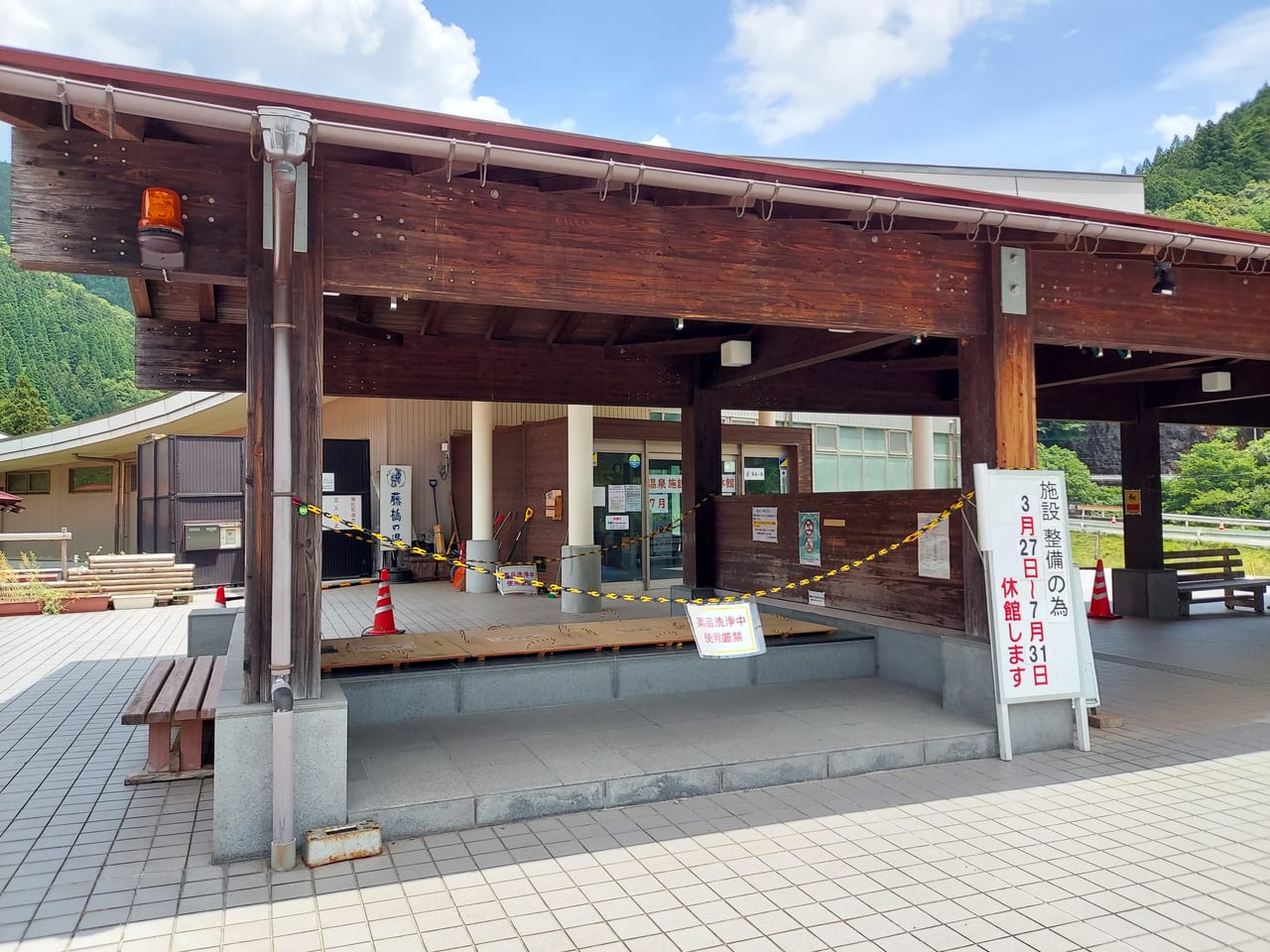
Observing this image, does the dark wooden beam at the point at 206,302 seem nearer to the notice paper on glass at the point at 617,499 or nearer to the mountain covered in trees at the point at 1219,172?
the notice paper on glass at the point at 617,499

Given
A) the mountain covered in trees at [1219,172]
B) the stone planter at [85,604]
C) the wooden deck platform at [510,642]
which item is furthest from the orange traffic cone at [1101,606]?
the mountain covered in trees at [1219,172]

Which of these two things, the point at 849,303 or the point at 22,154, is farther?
the point at 849,303

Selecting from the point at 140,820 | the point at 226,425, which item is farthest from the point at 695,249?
the point at 226,425

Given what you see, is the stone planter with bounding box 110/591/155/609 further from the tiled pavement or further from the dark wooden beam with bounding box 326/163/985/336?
the dark wooden beam with bounding box 326/163/985/336

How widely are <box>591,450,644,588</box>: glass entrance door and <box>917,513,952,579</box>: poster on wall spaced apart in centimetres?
738

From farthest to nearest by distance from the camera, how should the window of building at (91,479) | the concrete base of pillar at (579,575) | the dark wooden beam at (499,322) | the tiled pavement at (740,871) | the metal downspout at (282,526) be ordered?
the window of building at (91,479)
the concrete base of pillar at (579,575)
the dark wooden beam at (499,322)
the metal downspout at (282,526)
the tiled pavement at (740,871)

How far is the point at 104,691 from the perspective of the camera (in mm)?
7898

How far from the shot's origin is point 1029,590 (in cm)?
580

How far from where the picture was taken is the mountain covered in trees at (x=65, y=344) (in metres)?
65.9

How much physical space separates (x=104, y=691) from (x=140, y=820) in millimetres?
3908

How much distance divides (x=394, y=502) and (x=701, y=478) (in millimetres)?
9519

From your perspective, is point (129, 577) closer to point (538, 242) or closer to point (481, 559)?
point (481, 559)

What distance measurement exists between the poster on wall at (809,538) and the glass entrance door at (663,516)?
18.5 feet

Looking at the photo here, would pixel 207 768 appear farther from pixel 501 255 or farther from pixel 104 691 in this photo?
pixel 501 255
